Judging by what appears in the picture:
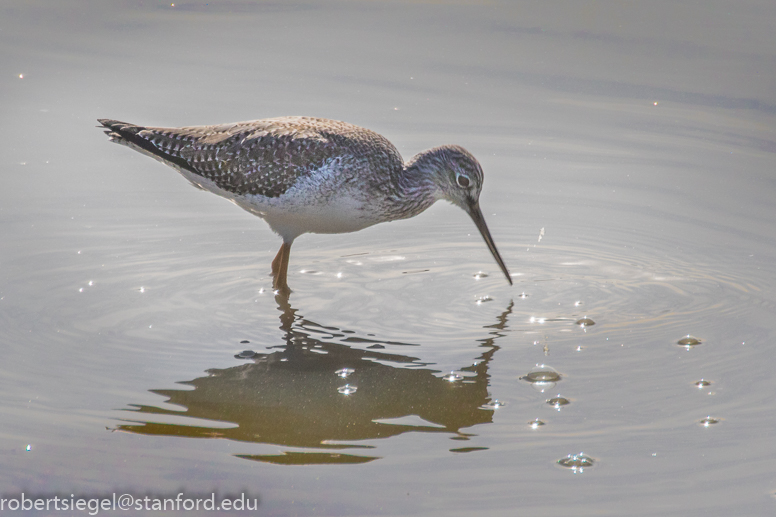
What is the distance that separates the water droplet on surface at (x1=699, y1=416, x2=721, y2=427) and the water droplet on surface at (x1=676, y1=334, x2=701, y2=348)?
1042 mm

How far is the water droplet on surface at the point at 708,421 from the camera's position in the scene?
5211mm

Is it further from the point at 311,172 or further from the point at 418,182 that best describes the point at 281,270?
the point at 418,182

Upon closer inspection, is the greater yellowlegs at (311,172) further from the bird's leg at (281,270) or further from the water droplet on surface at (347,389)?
the water droplet on surface at (347,389)

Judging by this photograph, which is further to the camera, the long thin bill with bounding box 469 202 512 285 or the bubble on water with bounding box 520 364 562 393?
the long thin bill with bounding box 469 202 512 285

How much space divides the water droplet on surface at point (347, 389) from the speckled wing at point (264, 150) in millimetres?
2005

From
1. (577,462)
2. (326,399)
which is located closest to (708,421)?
(577,462)

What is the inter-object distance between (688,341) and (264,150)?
12.2 ft

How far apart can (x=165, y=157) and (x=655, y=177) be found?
520cm

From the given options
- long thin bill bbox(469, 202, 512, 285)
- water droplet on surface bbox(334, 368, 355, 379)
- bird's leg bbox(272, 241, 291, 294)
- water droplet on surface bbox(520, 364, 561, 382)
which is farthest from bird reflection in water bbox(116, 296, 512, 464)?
long thin bill bbox(469, 202, 512, 285)

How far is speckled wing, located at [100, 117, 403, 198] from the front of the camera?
278 inches

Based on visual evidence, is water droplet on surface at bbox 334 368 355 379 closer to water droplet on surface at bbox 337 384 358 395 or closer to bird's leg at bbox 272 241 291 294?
water droplet on surface at bbox 337 384 358 395

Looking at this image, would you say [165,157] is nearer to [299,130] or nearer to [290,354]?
[299,130]

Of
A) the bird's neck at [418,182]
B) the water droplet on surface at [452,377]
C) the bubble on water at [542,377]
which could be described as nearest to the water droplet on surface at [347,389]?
the water droplet on surface at [452,377]

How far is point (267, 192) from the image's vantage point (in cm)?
714
